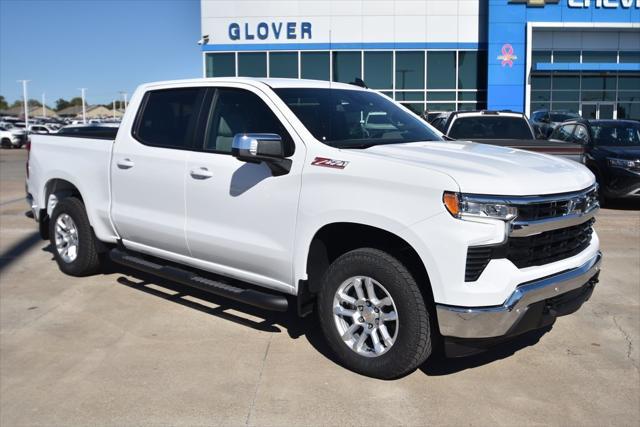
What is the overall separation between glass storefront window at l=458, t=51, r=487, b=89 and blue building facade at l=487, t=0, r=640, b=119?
2.66 feet

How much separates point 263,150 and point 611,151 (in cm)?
866

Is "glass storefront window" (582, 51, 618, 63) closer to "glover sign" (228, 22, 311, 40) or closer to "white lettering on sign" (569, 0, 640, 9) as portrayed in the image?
"white lettering on sign" (569, 0, 640, 9)

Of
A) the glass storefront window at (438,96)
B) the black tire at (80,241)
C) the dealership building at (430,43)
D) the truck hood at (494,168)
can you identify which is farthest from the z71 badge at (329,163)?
the glass storefront window at (438,96)

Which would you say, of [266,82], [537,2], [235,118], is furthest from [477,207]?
[537,2]

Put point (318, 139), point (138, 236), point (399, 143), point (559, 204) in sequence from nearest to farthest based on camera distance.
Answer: point (559, 204) → point (318, 139) → point (399, 143) → point (138, 236)

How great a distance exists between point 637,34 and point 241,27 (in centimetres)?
1823

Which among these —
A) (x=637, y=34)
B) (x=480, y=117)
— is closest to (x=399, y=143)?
(x=480, y=117)

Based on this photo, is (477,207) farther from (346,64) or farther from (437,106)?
(437,106)

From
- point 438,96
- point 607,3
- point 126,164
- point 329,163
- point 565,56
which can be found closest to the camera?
point 329,163

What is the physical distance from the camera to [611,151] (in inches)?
437

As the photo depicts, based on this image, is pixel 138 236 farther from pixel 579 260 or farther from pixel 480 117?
pixel 480 117

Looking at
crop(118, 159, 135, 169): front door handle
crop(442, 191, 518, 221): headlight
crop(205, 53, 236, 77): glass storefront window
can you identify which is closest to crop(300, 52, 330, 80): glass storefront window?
crop(205, 53, 236, 77): glass storefront window

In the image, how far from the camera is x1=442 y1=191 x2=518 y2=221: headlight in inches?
144

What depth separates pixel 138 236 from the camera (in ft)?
18.7
